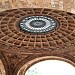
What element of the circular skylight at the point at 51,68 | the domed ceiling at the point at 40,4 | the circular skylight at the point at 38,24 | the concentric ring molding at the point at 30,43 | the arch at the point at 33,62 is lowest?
the circular skylight at the point at 51,68

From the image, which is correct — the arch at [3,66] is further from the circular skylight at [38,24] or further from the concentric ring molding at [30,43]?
the circular skylight at [38,24]

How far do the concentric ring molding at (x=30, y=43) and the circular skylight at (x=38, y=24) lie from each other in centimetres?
20

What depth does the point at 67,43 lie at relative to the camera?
18.1m

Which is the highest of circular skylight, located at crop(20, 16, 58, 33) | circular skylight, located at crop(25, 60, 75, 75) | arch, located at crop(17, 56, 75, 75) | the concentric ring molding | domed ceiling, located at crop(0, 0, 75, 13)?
domed ceiling, located at crop(0, 0, 75, 13)

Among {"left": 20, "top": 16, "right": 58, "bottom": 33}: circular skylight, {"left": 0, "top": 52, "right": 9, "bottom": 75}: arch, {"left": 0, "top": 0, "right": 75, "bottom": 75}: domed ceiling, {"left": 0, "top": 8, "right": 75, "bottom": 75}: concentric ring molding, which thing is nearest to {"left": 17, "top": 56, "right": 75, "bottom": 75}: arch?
{"left": 0, "top": 0, "right": 75, "bottom": 75}: domed ceiling

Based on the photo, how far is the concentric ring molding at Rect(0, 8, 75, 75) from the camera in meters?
17.4

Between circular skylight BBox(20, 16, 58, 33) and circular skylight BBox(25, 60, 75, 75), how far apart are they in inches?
79.5

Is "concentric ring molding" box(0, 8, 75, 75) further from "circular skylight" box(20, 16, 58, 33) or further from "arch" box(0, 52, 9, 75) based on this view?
"circular skylight" box(20, 16, 58, 33)

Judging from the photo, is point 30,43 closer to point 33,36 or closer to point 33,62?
point 33,36

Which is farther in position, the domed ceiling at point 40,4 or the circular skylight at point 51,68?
the domed ceiling at point 40,4

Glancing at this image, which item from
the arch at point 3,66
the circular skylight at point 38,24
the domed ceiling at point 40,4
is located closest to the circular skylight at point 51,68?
the arch at point 3,66

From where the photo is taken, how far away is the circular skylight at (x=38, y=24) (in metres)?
18.6

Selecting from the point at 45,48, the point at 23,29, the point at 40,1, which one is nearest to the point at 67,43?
the point at 45,48

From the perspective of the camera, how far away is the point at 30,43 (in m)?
18.1
